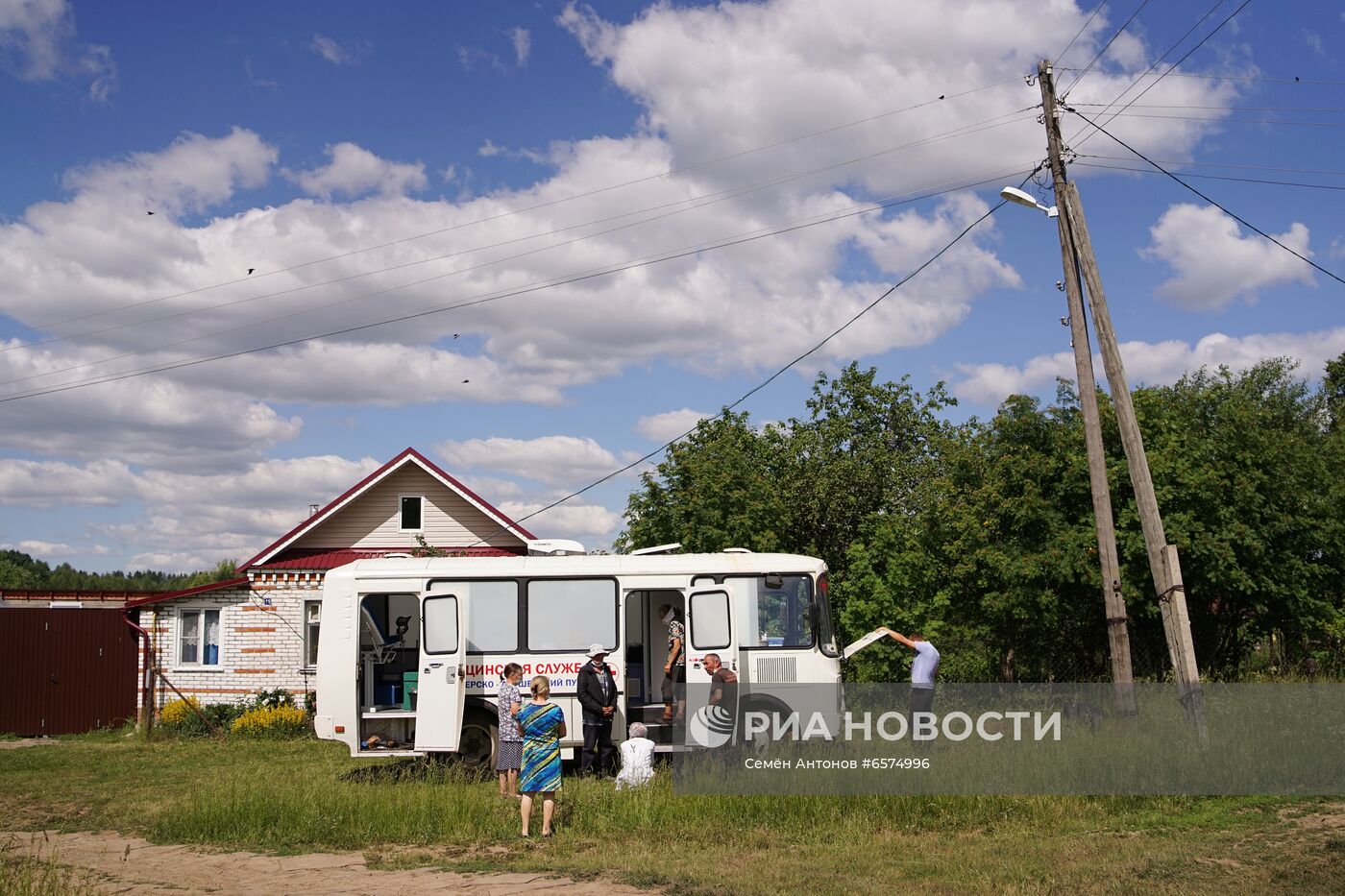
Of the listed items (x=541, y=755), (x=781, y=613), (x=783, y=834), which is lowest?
(x=783, y=834)

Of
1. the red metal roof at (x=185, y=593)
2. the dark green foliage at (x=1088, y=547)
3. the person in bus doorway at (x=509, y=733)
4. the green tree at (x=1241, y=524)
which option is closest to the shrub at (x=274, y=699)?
the red metal roof at (x=185, y=593)

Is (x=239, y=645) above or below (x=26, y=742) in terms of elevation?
above

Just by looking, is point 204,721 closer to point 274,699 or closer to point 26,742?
point 274,699

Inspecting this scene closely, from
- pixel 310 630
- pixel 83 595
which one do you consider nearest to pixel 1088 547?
pixel 310 630

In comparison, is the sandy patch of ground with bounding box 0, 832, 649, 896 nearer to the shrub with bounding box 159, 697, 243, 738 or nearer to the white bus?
the white bus

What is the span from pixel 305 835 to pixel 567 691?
4758 millimetres

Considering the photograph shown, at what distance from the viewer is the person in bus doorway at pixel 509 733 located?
13.5 meters

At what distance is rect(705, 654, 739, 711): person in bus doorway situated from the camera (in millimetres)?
14844

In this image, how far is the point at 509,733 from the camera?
535 inches

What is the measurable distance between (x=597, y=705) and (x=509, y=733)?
1426 millimetres

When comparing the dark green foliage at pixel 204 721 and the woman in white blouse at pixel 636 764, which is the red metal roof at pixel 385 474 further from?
Answer: the woman in white blouse at pixel 636 764

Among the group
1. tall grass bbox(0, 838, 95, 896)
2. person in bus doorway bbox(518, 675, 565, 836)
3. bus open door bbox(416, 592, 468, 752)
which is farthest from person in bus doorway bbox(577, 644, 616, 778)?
tall grass bbox(0, 838, 95, 896)

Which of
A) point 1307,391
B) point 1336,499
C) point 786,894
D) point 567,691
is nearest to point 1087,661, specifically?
point 1336,499

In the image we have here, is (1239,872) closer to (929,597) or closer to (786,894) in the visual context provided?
(786,894)
